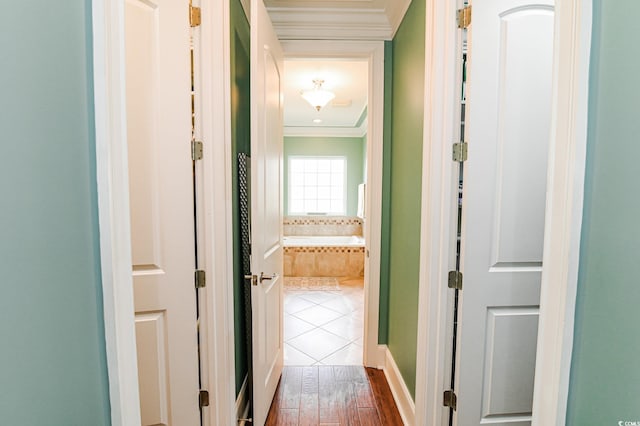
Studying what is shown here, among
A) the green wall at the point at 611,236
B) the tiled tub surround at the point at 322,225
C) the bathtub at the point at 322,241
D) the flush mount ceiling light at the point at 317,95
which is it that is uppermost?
the flush mount ceiling light at the point at 317,95

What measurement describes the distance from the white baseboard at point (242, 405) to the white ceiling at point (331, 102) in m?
3.00

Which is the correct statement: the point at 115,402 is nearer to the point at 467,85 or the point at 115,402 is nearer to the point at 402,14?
the point at 467,85

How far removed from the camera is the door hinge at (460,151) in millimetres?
1495

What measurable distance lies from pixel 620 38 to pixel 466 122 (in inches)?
33.0

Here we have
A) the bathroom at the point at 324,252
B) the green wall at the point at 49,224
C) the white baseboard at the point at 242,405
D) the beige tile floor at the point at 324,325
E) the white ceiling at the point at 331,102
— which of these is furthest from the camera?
the white ceiling at the point at 331,102

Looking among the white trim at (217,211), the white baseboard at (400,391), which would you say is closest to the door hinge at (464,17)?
the white trim at (217,211)

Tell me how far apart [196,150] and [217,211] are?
11.8 inches

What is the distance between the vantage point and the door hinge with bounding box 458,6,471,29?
1428mm

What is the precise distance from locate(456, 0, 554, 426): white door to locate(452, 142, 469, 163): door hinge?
0.03 metres

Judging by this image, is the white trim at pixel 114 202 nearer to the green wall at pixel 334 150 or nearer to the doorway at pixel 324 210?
the doorway at pixel 324 210

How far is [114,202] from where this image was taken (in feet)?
2.34

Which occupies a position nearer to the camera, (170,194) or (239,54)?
(170,194)

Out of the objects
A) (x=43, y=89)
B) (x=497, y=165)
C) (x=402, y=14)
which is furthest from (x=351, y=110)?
(x=43, y=89)

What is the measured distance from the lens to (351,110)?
5387mm
